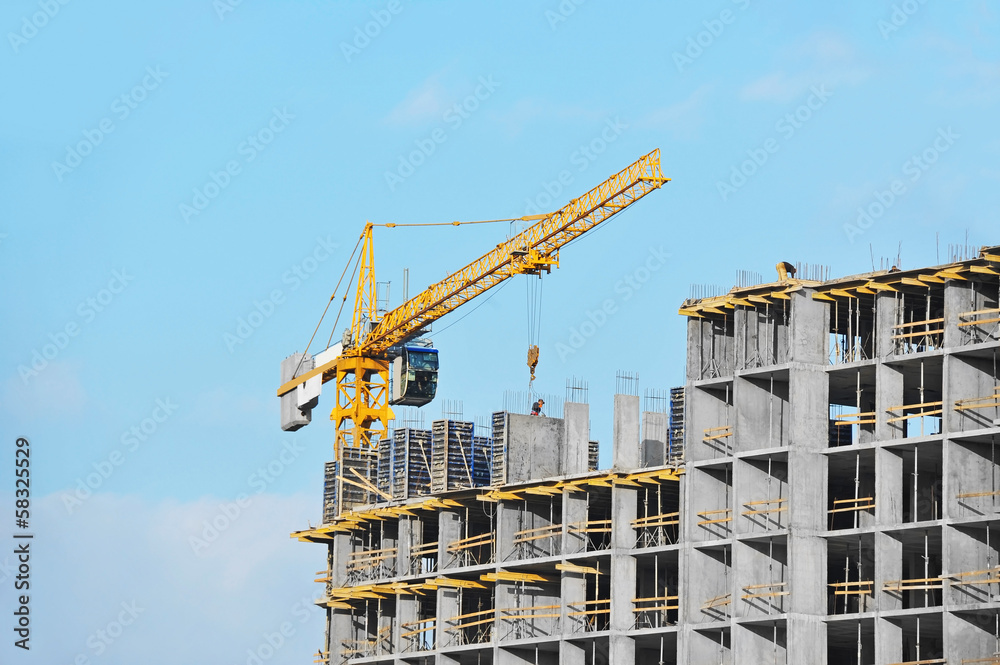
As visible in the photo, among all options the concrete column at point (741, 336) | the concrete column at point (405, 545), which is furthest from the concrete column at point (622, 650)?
the concrete column at point (405, 545)

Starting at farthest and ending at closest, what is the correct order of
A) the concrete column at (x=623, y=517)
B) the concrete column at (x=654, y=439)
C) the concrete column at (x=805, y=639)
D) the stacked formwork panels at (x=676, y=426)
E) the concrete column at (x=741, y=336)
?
the concrete column at (x=654, y=439)
the concrete column at (x=623, y=517)
the stacked formwork panels at (x=676, y=426)
the concrete column at (x=741, y=336)
the concrete column at (x=805, y=639)

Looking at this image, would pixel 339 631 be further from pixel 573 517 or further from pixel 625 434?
pixel 625 434

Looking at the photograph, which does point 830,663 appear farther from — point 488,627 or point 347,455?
point 347,455

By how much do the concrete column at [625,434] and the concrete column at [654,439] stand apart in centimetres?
404

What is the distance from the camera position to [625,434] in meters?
89.0

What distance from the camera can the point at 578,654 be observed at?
8950cm

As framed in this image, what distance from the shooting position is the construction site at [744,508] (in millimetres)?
76188

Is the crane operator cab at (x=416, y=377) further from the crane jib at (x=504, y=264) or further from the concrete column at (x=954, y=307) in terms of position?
the concrete column at (x=954, y=307)

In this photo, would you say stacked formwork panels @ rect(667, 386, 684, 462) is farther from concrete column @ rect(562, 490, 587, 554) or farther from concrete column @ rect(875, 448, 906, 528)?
concrete column @ rect(875, 448, 906, 528)

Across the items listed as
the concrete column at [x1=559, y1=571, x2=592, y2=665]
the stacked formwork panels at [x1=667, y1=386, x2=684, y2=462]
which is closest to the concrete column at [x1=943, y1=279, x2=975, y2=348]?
the stacked formwork panels at [x1=667, y1=386, x2=684, y2=462]

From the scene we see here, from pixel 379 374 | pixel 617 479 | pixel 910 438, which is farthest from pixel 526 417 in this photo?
pixel 379 374

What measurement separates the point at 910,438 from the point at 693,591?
38.5 ft

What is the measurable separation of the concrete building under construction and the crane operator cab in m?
36.8

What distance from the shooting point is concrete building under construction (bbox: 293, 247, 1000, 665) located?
76.1 m
